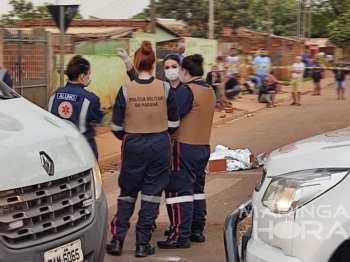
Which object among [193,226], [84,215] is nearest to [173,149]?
[193,226]

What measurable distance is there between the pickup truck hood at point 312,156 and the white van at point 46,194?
1178 mm

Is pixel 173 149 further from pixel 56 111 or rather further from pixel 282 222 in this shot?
pixel 282 222

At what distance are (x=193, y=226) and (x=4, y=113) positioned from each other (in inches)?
106

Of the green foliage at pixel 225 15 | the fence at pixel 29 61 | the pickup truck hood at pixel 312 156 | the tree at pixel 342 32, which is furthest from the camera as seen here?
the tree at pixel 342 32

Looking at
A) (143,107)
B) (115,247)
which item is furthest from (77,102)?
(115,247)

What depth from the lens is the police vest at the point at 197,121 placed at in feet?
20.2

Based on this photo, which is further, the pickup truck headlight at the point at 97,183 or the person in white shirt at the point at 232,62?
the person in white shirt at the point at 232,62

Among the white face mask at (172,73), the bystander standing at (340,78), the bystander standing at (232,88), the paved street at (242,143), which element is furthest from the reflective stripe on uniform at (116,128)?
the bystander standing at (340,78)

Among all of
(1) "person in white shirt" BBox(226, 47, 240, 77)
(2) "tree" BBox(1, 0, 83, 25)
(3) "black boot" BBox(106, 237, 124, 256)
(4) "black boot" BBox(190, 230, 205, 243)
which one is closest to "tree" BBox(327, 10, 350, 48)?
(2) "tree" BBox(1, 0, 83, 25)

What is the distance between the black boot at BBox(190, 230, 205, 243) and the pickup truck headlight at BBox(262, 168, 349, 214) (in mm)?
2770

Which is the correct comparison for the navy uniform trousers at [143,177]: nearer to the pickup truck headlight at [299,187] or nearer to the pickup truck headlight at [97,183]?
the pickup truck headlight at [97,183]

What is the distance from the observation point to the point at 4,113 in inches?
172

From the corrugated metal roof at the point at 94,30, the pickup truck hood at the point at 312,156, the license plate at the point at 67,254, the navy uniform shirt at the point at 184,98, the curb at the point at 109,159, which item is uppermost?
Answer: the corrugated metal roof at the point at 94,30

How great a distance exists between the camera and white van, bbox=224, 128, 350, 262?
3.43 metres
